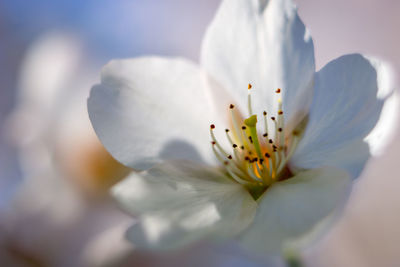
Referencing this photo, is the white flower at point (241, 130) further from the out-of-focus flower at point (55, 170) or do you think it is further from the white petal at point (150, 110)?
the out-of-focus flower at point (55, 170)

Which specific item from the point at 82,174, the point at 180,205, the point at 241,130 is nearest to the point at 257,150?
the point at 241,130

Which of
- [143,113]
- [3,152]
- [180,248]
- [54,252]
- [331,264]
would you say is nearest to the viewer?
[180,248]

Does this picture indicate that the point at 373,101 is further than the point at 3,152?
No

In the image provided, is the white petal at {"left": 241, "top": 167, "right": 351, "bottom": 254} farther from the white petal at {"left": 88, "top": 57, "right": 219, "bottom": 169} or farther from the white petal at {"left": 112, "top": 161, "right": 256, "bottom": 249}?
the white petal at {"left": 88, "top": 57, "right": 219, "bottom": 169}

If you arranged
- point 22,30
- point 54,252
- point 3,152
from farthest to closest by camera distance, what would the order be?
point 22,30, point 3,152, point 54,252

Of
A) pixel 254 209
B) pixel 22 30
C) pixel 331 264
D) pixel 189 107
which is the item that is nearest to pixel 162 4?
pixel 22 30

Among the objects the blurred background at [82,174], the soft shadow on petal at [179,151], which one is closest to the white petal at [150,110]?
the soft shadow on petal at [179,151]

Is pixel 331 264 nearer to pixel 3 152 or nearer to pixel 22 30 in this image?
pixel 3 152
